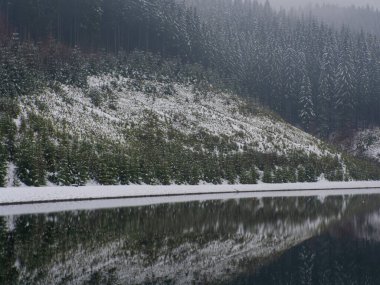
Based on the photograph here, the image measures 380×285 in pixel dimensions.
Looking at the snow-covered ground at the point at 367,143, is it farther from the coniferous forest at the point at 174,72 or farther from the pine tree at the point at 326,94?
the pine tree at the point at 326,94

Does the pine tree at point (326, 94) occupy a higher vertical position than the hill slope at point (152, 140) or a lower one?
higher

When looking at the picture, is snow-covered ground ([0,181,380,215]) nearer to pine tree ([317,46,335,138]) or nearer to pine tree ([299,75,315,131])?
pine tree ([299,75,315,131])

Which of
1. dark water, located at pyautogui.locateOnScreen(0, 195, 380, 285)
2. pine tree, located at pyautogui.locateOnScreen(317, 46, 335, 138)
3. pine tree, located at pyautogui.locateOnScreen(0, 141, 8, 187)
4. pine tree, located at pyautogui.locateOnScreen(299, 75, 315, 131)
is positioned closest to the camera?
dark water, located at pyautogui.locateOnScreen(0, 195, 380, 285)

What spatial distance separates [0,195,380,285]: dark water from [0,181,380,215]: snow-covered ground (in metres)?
4.93

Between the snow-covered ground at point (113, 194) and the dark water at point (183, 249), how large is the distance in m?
4.93

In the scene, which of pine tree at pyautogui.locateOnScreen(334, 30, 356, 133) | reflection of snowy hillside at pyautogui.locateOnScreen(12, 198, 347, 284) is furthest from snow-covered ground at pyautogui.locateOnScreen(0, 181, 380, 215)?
pine tree at pyautogui.locateOnScreen(334, 30, 356, 133)

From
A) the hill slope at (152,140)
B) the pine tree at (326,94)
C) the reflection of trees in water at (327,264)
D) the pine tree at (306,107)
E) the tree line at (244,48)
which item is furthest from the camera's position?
the pine tree at (326,94)

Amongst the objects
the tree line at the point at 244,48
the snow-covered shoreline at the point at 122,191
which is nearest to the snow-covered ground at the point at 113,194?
the snow-covered shoreline at the point at 122,191

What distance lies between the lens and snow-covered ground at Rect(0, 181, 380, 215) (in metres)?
32.6

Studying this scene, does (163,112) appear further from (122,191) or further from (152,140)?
(122,191)

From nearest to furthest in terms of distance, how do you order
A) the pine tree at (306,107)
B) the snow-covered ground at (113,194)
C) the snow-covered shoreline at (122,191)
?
the snow-covered ground at (113,194) < the snow-covered shoreline at (122,191) < the pine tree at (306,107)

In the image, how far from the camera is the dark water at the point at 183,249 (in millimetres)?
13758

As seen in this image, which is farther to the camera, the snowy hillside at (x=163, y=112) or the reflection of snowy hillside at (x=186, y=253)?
the snowy hillside at (x=163, y=112)

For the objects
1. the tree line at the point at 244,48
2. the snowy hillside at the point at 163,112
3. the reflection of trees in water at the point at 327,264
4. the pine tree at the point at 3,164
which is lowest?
the reflection of trees in water at the point at 327,264
